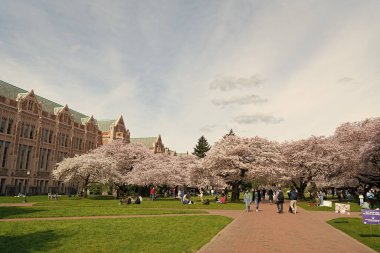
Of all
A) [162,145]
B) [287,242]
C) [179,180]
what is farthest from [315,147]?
[162,145]

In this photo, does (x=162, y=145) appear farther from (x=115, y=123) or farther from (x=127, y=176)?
(x=127, y=176)

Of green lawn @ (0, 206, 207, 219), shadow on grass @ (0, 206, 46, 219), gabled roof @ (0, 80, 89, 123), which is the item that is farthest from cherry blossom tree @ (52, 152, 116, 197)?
→ shadow on grass @ (0, 206, 46, 219)

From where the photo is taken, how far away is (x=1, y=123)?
185 ft

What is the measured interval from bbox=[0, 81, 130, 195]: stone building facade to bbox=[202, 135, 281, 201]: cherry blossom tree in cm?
2762

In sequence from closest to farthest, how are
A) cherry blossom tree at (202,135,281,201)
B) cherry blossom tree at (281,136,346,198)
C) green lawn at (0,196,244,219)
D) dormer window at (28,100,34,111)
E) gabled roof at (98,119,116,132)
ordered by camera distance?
green lawn at (0,196,244,219) < cherry blossom tree at (202,135,281,201) < cherry blossom tree at (281,136,346,198) < dormer window at (28,100,34,111) < gabled roof at (98,119,116,132)

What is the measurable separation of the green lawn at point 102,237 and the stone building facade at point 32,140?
3647 cm

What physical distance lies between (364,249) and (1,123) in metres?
58.1

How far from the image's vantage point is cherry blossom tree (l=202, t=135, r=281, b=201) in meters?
48.8

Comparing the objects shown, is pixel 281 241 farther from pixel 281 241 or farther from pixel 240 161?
pixel 240 161

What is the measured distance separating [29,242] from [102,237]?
2859 millimetres

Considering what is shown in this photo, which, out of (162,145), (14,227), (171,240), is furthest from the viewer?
(162,145)

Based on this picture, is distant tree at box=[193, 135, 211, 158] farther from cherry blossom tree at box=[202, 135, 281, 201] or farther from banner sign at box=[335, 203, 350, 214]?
banner sign at box=[335, 203, 350, 214]

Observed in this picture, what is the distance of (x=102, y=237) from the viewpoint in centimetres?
1449

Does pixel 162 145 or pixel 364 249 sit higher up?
pixel 162 145
